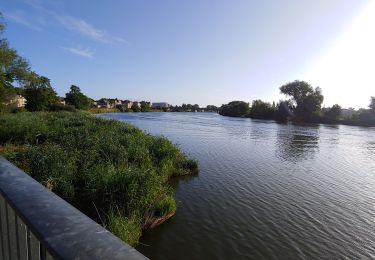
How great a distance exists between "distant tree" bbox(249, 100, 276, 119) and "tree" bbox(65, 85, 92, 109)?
6308cm

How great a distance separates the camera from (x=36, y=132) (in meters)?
22.3

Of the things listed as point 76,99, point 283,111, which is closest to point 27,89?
point 76,99

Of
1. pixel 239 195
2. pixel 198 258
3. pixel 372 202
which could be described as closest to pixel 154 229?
pixel 198 258

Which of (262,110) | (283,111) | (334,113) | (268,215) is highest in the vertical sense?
(334,113)

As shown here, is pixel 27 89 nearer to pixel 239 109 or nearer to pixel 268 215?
pixel 268 215

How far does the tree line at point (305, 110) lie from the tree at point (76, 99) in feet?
207

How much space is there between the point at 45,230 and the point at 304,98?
4012 inches

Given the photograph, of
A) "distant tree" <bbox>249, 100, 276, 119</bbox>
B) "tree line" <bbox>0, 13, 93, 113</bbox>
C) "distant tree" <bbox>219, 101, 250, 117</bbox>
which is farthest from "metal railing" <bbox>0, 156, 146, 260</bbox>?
"distant tree" <bbox>219, 101, 250, 117</bbox>

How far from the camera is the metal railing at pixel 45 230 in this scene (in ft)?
3.96

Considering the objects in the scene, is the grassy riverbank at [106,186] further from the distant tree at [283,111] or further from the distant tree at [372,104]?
the distant tree at [372,104]

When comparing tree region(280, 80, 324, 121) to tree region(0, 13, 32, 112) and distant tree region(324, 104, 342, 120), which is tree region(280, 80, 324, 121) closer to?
distant tree region(324, 104, 342, 120)

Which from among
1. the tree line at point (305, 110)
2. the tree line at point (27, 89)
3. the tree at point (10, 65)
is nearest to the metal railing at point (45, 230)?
the tree line at point (27, 89)

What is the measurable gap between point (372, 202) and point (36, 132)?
22.5 meters

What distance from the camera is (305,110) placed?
9231cm
